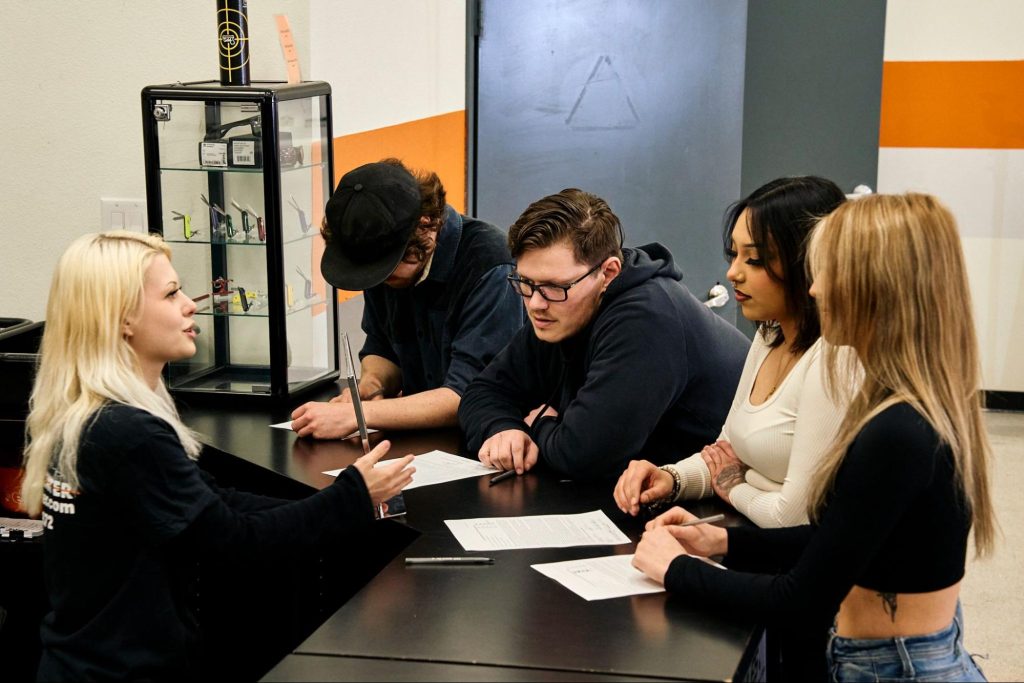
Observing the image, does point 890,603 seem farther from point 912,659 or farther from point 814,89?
point 814,89

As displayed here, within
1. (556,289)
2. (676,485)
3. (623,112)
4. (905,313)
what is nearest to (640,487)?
(676,485)

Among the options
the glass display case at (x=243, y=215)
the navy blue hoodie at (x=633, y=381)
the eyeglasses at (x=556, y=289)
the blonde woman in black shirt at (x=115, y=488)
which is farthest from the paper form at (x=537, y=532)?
the glass display case at (x=243, y=215)

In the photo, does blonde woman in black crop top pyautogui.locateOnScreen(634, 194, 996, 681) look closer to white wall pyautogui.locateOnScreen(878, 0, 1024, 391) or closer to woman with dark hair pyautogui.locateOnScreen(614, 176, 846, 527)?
woman with dark hair pyautogui.locateOnScreen(614, 176, 846, 527)

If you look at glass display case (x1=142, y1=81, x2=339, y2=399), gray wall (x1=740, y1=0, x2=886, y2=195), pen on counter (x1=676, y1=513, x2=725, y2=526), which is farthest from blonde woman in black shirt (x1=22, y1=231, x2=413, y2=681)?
gray wall (x1=740, y1=0, x2=886, y2=195)

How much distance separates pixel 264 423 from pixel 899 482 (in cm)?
186

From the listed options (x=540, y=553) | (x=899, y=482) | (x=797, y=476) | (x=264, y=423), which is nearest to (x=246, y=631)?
(x=264, y=423)

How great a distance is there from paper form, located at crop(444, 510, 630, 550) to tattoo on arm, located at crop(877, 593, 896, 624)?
20.4 inches

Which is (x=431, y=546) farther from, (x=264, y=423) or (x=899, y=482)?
(x=264, y=423)

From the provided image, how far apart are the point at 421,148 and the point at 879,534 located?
2906 millimetres

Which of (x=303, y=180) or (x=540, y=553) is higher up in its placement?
(x=303, y=180)

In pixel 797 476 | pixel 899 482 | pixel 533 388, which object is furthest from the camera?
pixel 533 388

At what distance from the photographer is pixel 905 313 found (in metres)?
1.64

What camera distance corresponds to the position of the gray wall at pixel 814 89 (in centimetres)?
486

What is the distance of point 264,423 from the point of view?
120 inches
